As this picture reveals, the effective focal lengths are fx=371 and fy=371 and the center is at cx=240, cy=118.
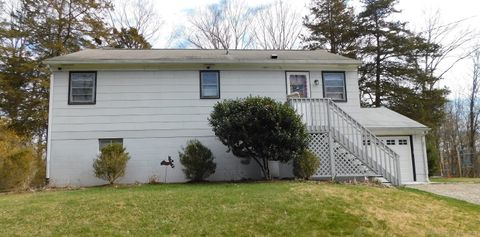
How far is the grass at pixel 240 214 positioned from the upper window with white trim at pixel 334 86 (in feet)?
16.9

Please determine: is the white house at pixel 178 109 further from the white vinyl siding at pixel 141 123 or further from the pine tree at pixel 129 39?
the pine tree at pixel 129 39

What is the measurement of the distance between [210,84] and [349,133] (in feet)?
16.1

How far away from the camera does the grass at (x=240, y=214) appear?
19.9ft

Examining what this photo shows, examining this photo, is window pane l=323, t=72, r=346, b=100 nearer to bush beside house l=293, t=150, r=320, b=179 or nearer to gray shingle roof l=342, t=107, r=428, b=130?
gray shingle roof l=342, t=107, r=428, b=130

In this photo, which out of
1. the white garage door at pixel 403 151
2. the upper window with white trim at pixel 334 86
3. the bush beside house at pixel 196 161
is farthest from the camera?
the white garage door at pixel 403 151

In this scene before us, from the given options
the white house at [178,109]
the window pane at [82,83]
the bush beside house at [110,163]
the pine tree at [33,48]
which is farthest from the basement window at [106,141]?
the pine tree at [33,48]

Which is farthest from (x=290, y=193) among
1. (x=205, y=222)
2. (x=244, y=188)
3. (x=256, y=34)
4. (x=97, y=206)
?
(x=256, y=34)

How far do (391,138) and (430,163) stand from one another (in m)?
6.11

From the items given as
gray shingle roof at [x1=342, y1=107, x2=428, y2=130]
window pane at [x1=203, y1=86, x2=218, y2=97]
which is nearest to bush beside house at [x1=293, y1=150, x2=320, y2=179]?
gray shingle roof at [x1=342, y1=107, x2=428, y2=130]

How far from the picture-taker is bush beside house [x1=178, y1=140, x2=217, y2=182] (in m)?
11.3

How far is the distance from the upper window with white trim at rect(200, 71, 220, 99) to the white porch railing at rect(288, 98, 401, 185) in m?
2.60

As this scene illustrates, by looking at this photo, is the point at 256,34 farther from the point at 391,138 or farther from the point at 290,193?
the point at 290,193

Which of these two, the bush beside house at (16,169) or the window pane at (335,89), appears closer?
the bush beside house at (16,169)

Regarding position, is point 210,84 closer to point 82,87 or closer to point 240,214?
point 82,87
